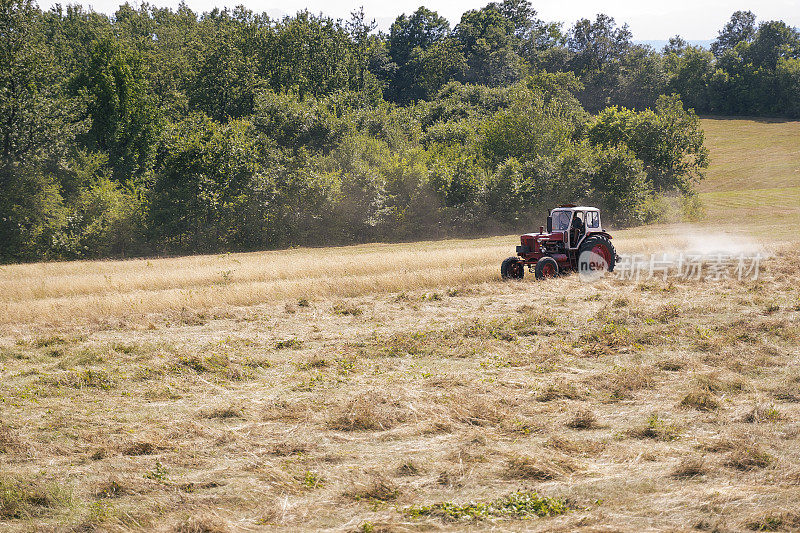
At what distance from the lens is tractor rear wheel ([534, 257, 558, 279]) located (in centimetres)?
2127

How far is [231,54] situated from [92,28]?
24229 mm

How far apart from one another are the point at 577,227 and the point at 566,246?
72 cm

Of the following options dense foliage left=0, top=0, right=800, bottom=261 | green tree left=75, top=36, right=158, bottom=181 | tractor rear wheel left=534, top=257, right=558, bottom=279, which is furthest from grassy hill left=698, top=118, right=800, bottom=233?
green tree left=75, top=36, right=158, bottom=181

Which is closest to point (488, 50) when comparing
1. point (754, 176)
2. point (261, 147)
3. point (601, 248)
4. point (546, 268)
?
point (754, 176)

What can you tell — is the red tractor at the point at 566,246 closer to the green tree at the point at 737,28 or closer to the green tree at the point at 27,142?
the green tree at the point at 27,142

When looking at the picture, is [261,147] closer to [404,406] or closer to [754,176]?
[404,406]

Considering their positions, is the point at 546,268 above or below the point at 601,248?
below

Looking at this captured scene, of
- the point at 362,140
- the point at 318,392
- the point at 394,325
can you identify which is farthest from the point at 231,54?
the point at 318,392

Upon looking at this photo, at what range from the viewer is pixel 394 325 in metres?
16.7

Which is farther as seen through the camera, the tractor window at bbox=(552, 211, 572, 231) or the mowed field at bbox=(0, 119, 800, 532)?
the tractor window at bbox=(552, 211, 572, 231)

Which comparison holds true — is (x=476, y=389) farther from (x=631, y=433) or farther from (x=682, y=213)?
(x=682, y=213)

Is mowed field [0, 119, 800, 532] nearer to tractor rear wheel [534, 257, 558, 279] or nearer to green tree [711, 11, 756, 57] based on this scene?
tractor rear wheel [534, 257, 558, 279]

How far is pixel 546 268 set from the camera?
2141cm

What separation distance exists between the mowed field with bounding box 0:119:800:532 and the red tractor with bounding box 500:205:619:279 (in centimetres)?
115
